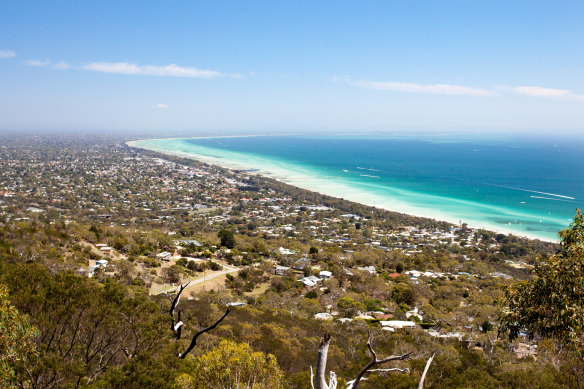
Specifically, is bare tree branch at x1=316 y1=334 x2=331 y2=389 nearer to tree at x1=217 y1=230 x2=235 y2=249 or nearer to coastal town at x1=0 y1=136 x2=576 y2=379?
coastal town at x1=0 y1=136 x2=576 y2=379

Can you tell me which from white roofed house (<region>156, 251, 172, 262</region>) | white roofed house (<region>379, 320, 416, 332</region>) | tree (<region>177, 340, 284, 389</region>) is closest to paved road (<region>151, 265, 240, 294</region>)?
white roofed house (<region>156, 251, 172, 262</region>)

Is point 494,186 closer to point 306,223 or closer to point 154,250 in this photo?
point 306,223

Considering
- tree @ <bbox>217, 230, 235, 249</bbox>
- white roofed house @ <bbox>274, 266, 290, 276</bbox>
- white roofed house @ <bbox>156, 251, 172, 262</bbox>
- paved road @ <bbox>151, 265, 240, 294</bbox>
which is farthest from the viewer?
tree @ <bbox>217, 230, 235, 249</bbox>

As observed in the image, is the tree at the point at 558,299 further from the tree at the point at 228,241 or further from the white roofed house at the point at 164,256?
the tree at the point at 228,241

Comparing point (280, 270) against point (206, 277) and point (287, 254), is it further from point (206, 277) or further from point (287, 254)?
point (206, 277)

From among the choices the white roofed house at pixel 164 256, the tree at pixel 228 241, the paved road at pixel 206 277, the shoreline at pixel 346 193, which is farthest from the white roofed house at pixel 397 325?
the shoreline at pixel 346 193
